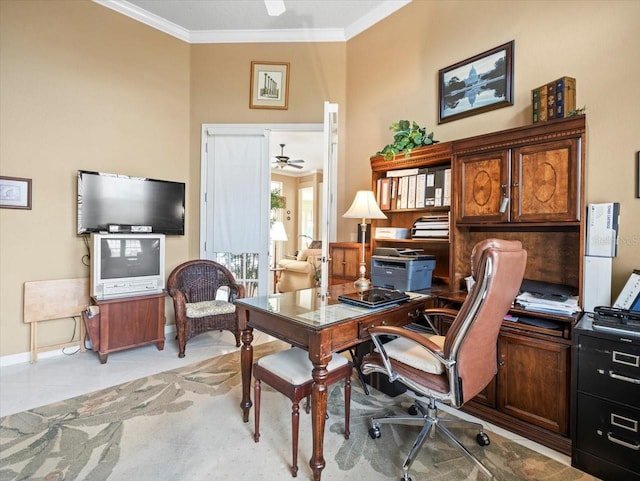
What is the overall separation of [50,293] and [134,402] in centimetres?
165

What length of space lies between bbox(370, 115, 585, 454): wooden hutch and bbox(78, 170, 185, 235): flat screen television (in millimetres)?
2949

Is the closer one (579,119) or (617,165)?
(579,119)

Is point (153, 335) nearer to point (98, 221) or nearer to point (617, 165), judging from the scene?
point (98, 221)

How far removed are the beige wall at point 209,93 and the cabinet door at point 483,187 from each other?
489 mm

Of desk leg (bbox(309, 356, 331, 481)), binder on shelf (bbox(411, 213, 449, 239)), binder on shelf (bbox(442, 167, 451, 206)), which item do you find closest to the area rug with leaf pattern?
desk leg (bbox(309, 356, 331, 481))

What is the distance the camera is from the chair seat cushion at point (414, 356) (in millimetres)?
1578

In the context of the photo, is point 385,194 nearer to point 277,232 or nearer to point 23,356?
point 23,356

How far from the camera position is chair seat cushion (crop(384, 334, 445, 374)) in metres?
1.58

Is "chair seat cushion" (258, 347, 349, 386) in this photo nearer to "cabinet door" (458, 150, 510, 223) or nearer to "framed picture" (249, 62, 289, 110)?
"cabinet door" (458, 150, 510, 223)

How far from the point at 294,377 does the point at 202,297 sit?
239cm

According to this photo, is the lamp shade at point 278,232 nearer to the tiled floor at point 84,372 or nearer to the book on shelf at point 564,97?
the tiled floor at point 84,372

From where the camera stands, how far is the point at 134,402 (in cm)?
227

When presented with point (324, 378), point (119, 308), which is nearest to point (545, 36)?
point (324, 378)

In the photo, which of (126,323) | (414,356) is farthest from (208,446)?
(126,323)
